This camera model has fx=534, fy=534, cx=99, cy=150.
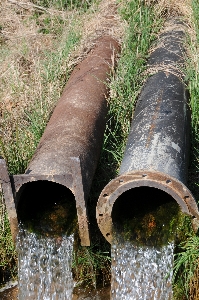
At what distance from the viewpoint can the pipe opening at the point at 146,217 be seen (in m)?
4.46

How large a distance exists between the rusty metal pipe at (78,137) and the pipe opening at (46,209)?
0.15m

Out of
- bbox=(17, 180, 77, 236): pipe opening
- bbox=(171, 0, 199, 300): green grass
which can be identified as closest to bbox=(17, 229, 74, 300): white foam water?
bbox=(17, 180, 77, 236): pipe opening

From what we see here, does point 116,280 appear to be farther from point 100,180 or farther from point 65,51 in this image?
point 65,51

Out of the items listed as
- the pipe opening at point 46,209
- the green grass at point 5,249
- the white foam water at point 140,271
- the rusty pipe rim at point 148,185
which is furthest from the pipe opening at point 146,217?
the green grass at point 5,249

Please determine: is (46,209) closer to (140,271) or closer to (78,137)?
(78,137)

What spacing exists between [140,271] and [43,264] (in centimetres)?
85

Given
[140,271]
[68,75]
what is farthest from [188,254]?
[68,75]

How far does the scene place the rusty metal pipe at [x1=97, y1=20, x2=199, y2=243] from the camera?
397 cm

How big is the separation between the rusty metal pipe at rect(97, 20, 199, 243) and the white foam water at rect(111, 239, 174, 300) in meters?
0.20

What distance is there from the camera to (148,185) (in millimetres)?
3949

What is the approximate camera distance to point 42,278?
15.2 feet

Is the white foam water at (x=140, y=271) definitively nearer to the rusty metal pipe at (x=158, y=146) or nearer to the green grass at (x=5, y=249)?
the rusty metal pipe at (x=158, y=146)

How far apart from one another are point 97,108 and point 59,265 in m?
1.64

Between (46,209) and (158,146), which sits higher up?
(158,146)
